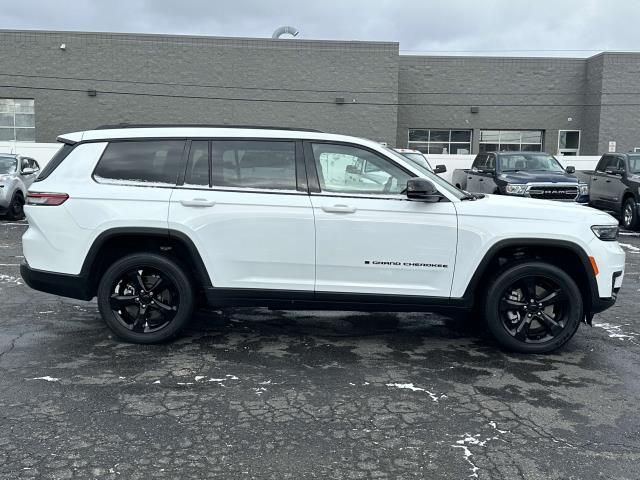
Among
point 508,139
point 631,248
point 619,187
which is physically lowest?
point 631,248

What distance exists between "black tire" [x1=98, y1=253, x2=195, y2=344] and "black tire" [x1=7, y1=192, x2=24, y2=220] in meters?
11.2

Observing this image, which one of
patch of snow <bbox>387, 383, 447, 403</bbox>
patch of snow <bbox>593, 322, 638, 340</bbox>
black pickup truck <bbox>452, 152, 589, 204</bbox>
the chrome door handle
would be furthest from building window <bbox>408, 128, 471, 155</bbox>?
patch of snow <bbox>387, 383, 447, 403</bbox>

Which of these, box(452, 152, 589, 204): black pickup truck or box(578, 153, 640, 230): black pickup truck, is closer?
box(452, 152, 589, 204): black pickup truck

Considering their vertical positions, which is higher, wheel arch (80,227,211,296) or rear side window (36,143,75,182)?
rear side window (36,143,75,182)

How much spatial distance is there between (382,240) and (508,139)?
3009 cm

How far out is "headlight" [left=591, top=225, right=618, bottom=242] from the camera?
5383 millimetres

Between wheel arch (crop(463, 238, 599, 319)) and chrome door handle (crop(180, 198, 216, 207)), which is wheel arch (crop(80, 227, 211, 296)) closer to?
chrome door handle (crop(180, 198, 216, 207))

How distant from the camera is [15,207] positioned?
51.4 feet

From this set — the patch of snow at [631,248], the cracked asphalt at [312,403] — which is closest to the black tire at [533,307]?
the cracked asphalt at [312,403]

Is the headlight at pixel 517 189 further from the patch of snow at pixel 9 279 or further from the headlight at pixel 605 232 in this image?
the patch of snow at pixel 9 279

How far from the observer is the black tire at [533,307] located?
5.39 meters

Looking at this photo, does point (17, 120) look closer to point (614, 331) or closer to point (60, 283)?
point (60, 283)

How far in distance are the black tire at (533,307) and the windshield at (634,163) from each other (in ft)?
37.0

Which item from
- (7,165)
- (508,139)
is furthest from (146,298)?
(508,139)
